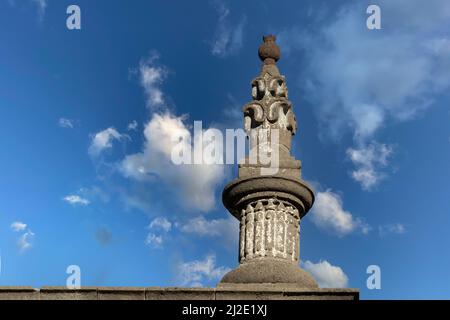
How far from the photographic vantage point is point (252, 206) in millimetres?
10141

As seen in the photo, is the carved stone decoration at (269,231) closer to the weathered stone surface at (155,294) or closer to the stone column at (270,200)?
the stone column at (270,200)

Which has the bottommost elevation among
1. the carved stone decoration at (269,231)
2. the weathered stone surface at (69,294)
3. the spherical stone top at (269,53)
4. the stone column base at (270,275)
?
the weathered stone surface at (69,294)

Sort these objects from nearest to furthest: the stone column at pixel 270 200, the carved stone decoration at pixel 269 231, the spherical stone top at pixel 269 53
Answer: the stone column at pixel 270 200, the carved stone decoration at pixel 269 231, the spherical stone top at pixel 269 53

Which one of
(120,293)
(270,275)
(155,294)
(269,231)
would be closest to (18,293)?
(120,293)

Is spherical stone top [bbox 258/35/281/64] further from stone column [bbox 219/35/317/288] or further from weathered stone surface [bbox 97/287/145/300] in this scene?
weathered stone surface [bbox 97/287/145/300]

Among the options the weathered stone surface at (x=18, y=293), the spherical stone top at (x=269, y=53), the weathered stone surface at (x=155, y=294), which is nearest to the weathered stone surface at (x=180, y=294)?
the weathered stone surface at (x=155, y=294)

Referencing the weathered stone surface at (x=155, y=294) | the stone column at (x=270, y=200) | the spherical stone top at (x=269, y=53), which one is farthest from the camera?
the spherical stone top at (x=269, y=53)

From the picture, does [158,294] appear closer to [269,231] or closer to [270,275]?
[270,275]

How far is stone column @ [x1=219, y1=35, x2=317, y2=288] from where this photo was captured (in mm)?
9281

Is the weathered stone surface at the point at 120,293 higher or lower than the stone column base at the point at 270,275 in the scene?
lower

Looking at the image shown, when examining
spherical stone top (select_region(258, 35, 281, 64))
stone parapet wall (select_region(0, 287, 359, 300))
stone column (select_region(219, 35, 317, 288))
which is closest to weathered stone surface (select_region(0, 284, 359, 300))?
stone parapet wall (select_region(0, 287, 359, 300))

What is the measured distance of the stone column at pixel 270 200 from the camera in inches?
365
